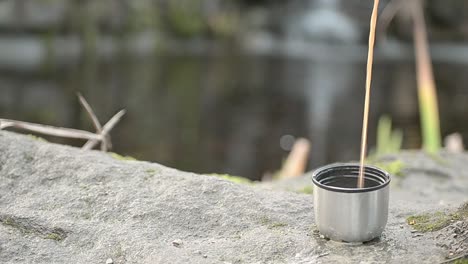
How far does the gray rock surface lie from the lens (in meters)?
2.07

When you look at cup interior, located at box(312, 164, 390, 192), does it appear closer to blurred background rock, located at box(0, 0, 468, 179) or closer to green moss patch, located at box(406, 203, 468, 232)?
green moss patch, located at box(406, 203, 468, 232)

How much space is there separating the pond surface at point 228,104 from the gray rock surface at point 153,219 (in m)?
5.49

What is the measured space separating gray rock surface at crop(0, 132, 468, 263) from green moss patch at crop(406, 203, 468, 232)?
0.04 m

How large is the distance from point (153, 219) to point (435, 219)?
0.91m

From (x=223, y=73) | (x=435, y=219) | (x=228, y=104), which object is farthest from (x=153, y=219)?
(x=223, y=73)

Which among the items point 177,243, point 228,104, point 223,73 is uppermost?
point 177,243

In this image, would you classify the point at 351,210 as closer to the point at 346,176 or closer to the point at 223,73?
the point at 346,176

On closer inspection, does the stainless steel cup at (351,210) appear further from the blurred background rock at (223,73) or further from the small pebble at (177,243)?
the blurred background rock at (223,73)

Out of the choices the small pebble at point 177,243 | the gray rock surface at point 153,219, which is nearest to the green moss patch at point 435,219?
the gray rock surface at point 153,219

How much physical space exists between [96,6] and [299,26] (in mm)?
4376


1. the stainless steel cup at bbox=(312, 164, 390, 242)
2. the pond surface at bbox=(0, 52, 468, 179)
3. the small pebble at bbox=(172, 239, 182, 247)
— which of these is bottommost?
the pond surface at bbox=(0, 52, 468, 179)

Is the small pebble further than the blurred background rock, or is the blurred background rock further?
the blurred background rock

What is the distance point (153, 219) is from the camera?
2258mm

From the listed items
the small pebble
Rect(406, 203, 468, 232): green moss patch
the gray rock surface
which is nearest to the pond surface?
the gray rock surface
